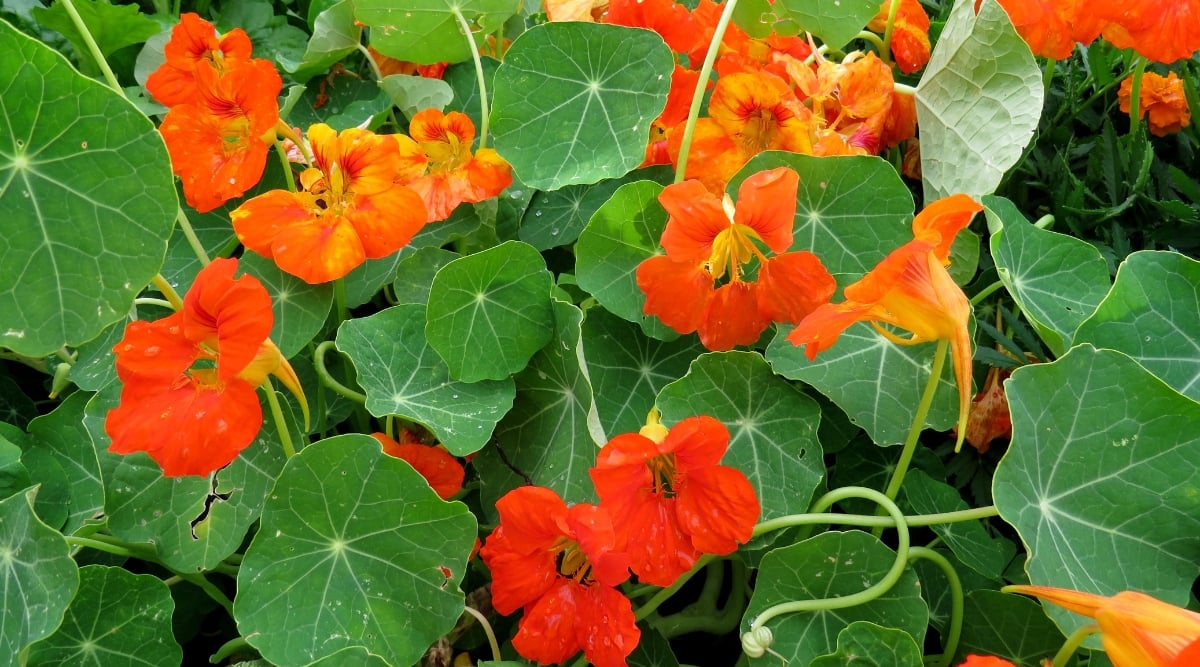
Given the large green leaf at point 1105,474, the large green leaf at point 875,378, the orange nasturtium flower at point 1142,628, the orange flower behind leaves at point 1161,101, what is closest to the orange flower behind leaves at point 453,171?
the large green leaf at point 875,378

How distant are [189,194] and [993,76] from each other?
3.02ft

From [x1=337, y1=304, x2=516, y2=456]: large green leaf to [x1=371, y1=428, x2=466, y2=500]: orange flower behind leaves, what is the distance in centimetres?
5

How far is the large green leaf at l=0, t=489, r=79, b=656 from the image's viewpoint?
84cm

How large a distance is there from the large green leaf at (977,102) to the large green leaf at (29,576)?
0.99 meters

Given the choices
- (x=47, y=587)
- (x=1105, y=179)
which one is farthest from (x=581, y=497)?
(x=1105, y=179)

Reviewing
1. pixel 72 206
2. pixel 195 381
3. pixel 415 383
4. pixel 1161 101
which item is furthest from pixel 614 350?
pixel 1161 101

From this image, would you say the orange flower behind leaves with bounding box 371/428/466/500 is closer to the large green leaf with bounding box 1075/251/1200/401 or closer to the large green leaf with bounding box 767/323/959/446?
the large green leaf with bounding box 767/323/959/446

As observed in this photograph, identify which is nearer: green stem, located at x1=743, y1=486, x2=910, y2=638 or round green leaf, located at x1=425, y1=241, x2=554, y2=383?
green stem, located at x1=743, y1=486, x2=910, y2=638

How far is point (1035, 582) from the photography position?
2.58 ft

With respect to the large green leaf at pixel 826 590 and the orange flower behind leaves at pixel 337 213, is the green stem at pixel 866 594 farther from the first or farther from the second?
the orange flower behind leaves at pixel 337 213

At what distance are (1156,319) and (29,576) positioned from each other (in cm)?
112

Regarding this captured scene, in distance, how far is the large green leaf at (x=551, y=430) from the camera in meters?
0.98

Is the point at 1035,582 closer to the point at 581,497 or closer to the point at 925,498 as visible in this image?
the point at 925,498

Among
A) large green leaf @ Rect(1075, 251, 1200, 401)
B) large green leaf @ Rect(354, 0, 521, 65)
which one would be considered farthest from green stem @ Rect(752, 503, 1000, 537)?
large green leaf @ Rect(354, 0, 521, 65)
